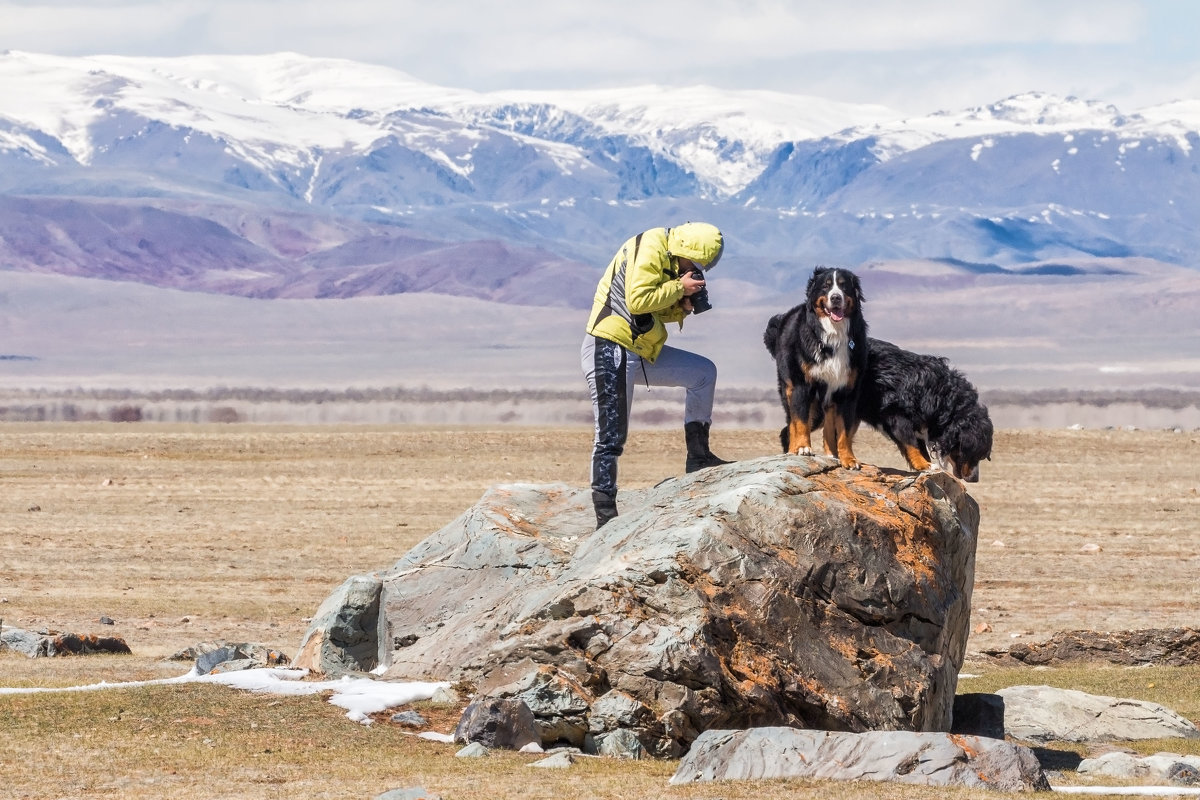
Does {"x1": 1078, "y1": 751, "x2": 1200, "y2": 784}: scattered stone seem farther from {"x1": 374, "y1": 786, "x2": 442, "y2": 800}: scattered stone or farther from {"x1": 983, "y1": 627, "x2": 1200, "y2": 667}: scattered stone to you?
{"x1": 983, "y1": 627, "x2": 1200, "y2": 667}: scattered stone

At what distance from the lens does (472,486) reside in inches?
1262

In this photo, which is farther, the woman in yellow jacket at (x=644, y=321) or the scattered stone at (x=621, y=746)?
the woman in yellow jacket at (x=644, y=321)

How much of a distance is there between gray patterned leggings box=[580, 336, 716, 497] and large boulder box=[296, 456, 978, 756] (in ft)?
1.43

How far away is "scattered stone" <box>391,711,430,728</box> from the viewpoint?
9.89 meters

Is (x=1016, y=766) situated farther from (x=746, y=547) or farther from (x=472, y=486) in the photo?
(x=472, y=486)

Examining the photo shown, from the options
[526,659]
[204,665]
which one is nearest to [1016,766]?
[526,659]

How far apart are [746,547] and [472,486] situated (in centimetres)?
2237

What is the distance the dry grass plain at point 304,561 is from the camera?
8.77 m

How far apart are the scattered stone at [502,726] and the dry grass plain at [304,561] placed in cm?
23

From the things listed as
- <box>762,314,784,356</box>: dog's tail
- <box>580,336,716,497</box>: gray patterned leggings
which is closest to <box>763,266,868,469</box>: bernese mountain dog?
<box>762,314,784,356</box>: dog's tail

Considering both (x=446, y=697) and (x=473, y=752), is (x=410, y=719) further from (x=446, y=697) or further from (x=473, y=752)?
(x=473, y=752)

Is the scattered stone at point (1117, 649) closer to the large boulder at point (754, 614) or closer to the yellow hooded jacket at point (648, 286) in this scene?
the large boulder at point (754, 614)

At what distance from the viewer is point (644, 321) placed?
416 inches

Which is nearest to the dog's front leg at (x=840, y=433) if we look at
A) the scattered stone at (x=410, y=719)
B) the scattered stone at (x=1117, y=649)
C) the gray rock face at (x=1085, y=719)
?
the gray rock face at (x=1085, y=719)
